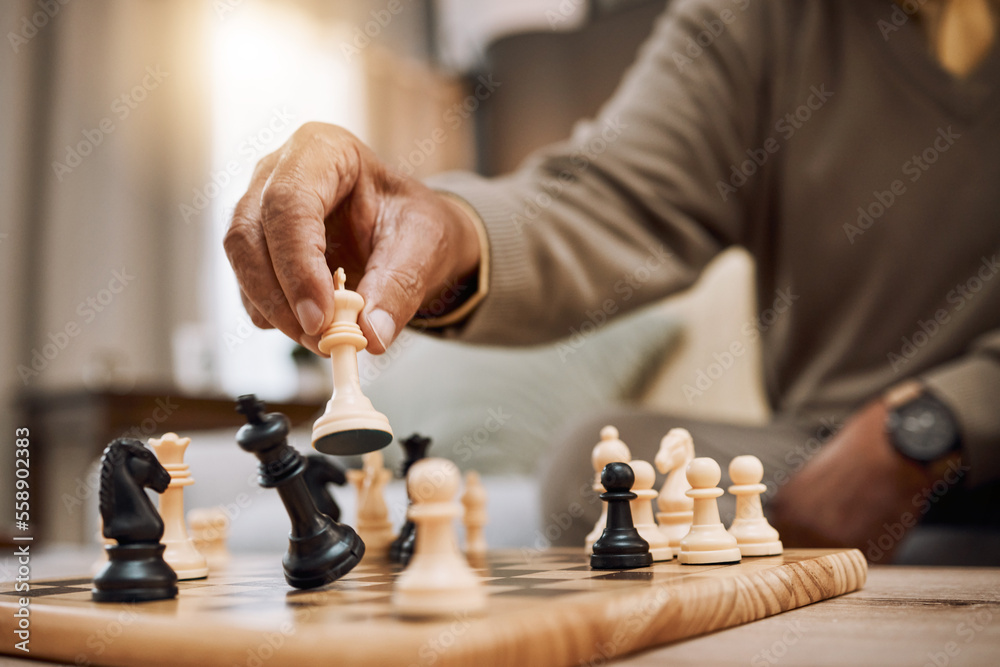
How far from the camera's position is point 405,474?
3.40 ft

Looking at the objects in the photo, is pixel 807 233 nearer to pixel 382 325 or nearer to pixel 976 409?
pixel 976 409

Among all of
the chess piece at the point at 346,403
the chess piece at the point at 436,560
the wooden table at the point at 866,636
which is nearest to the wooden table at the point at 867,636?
the wooden table at the point at 866,636

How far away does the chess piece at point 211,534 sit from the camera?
110cm

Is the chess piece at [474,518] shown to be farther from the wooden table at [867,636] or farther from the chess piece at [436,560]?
the chess piece at [436,560]

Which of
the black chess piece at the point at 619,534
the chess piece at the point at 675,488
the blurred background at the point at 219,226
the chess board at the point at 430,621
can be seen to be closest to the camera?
the chess board at the point at 430,621

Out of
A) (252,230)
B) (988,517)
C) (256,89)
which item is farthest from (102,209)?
(988,517)

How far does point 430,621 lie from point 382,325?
354mm

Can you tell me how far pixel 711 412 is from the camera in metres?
2.31

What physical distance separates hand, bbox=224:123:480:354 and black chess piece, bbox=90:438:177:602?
0.19 meters

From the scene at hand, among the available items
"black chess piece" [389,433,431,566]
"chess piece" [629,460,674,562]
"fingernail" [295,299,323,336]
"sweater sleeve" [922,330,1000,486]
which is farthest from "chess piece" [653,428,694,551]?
"sweater sleeve" [922,330,1000,486]

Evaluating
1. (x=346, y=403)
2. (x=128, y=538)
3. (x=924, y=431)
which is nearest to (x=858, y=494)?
(x=924, y=431)

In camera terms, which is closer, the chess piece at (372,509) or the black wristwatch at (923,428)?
the chess piece at (372,509)

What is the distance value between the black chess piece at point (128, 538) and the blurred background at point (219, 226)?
1570mm

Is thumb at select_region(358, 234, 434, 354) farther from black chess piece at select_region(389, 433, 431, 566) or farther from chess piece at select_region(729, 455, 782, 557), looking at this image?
chess piece at select_region(729, 455, 782, 557)
